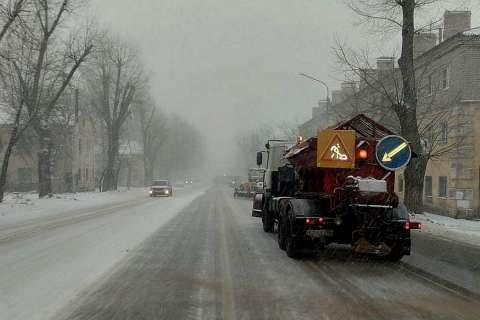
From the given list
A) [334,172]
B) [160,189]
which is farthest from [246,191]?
[334,172]

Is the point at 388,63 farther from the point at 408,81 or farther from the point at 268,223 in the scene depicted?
the point at 268,223

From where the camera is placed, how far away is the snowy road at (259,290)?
240 inches

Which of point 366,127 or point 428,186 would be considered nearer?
point 366,127

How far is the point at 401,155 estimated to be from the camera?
10164 mm

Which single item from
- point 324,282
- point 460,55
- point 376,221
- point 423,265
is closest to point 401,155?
point 376,221

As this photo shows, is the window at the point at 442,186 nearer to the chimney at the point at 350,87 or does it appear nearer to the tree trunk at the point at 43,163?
the chimney at the point at 350,87

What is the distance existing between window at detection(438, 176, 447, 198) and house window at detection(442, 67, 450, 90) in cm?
558

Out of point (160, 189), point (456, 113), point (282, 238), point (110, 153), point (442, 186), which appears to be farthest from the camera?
point (110, 153)

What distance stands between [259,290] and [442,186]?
89.5ft

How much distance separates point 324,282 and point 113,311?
3433 mm

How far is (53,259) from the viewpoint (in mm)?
9727

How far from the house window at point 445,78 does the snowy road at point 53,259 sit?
68.6 ft

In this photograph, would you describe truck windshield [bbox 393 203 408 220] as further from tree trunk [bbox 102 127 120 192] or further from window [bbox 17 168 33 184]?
window [bbox 17 168 33 184]

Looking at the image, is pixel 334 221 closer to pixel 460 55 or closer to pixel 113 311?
pixel 113 311
